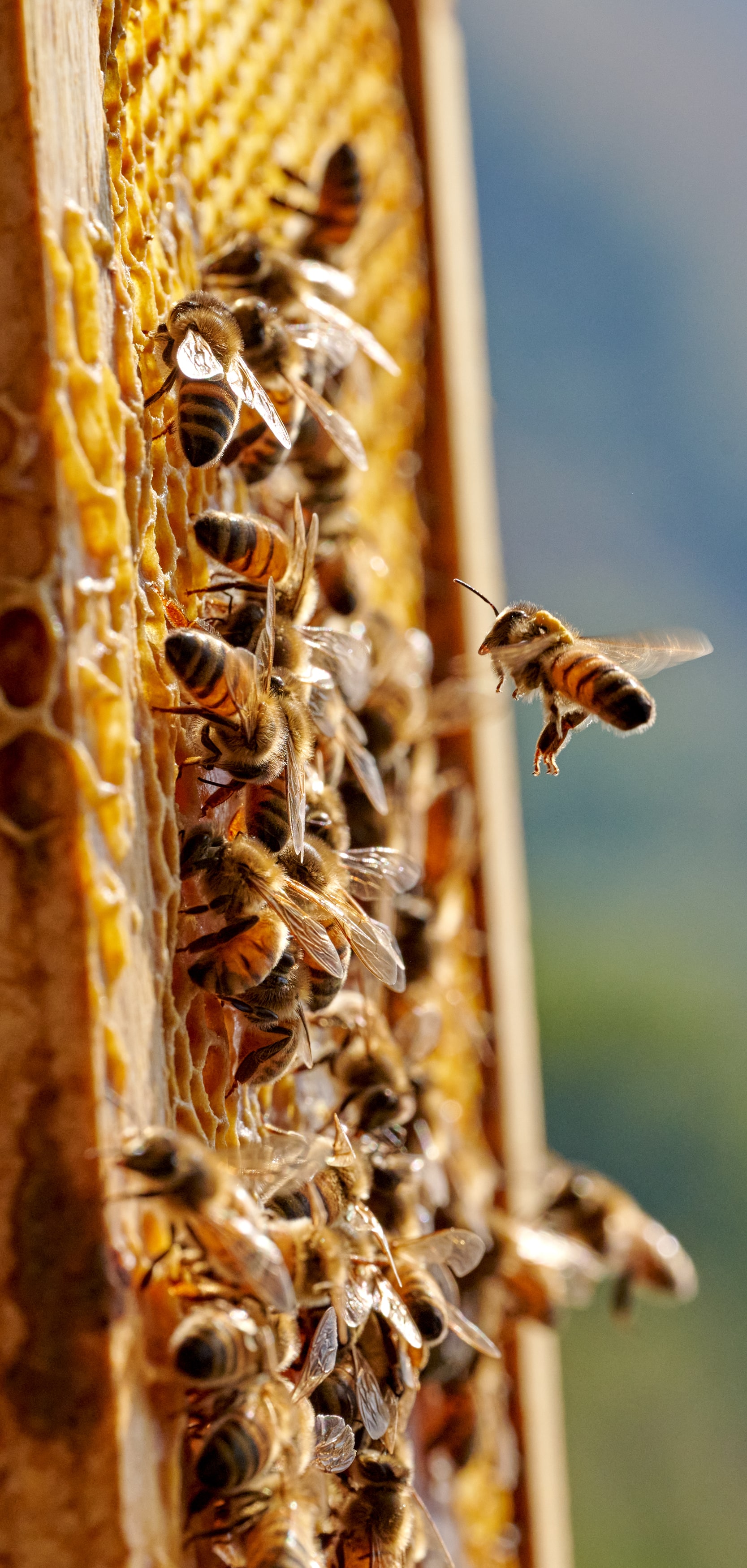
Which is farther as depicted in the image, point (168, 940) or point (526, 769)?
point (526, 769)

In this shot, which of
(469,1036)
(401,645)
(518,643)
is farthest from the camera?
(469,1036)

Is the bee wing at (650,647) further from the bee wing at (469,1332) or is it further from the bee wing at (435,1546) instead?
the bee wing at (435,1546)

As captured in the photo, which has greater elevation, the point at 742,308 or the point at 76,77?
the point at 742,308

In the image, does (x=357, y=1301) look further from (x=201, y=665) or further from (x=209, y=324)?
(x=209, y=324)

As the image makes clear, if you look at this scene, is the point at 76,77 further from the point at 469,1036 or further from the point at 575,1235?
the point at 575,1235

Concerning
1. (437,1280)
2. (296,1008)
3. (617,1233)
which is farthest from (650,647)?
(617,1233)

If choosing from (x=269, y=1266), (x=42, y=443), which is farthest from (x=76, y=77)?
(x=269, y=1266)
